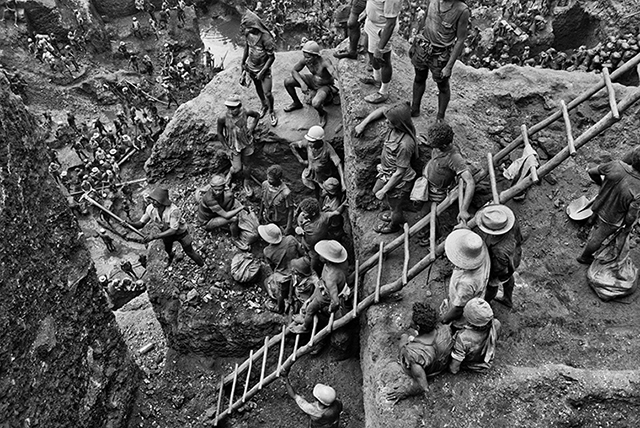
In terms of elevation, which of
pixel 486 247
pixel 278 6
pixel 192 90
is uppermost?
pixel 486 247

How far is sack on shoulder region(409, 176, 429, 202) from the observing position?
6.75 meters

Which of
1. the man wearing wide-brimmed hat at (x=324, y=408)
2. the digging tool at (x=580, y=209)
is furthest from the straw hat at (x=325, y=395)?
the digging tool at (x=580, y=209)

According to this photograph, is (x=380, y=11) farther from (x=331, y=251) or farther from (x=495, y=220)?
(x=495, y=220)

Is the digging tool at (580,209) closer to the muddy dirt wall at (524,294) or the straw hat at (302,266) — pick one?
the muddy dirt wall at (524,294)

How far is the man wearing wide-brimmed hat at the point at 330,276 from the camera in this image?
22.1 ft

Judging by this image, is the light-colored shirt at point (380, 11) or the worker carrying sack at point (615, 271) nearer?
the worker carrying sack at point (615, 271)

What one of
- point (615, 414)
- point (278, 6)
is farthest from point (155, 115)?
point (615, 414)

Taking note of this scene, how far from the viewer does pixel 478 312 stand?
5.11 meters

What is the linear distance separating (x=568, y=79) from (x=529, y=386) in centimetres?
644

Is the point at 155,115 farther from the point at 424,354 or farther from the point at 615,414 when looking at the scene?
the point at 615,414

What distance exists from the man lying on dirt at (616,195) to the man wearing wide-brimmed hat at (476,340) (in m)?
2.00

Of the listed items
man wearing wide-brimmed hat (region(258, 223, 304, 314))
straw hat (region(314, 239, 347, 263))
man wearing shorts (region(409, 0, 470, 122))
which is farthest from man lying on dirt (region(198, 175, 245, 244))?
man wearing shorts (region(409, 0, 470, 122))

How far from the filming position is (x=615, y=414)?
532 cm

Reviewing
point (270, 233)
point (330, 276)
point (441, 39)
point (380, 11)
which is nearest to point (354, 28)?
point (380, 11)
